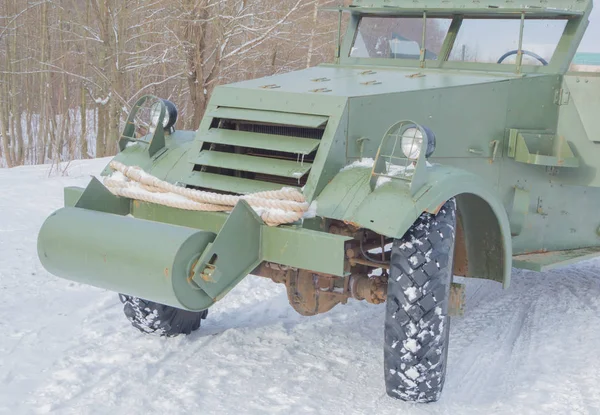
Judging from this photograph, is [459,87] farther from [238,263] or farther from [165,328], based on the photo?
[165,328]

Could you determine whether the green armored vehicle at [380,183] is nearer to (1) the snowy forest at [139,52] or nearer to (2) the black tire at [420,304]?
(2) the black tire at [420,304]

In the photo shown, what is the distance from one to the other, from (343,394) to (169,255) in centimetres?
129

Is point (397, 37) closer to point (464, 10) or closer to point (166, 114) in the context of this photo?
point (464, 10)

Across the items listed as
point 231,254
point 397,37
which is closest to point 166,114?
point 231,254

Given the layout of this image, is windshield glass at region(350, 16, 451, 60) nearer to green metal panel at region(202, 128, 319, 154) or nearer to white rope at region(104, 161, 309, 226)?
green metal panel at region(202, 128, 319, 154)

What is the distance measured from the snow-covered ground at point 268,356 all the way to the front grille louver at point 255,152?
1.09 m

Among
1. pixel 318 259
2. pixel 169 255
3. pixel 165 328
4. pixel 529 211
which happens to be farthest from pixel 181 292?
pixel 529 211

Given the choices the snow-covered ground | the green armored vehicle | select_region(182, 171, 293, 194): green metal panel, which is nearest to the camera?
the green armored vehicle

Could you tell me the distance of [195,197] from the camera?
Answer: 4.27 meters

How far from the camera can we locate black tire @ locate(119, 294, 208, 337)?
493 centimetres

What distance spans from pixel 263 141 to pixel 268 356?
1.35m

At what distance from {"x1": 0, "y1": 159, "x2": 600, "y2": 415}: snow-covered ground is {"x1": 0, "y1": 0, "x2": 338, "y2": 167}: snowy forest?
19.5 ft

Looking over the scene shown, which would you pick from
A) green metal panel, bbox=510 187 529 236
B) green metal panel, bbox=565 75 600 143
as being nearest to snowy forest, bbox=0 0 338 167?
green metal panel, bbox=565 75 600 143

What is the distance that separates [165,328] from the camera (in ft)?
16.4
